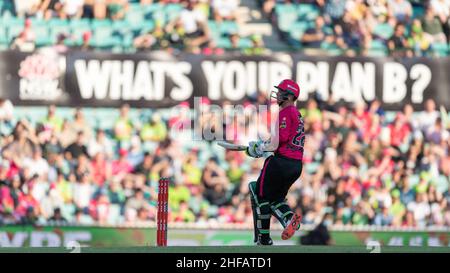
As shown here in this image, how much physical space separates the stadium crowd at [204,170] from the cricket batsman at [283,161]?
21.7 ft

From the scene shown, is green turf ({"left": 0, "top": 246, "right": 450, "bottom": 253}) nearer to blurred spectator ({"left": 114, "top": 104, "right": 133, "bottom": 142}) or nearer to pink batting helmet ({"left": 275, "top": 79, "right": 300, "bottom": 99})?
pink batting helmet ({"left": 275, "top": 79, "right": 300, "bottom": 99})

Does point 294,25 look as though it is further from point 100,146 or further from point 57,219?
point 57,219

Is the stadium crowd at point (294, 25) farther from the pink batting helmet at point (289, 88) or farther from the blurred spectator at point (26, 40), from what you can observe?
the pink batting helmet at point (289, 88)

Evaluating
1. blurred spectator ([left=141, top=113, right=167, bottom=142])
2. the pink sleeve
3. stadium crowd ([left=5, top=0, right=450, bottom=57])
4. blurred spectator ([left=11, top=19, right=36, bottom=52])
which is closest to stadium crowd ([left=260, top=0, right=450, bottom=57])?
stadium crowd ([left=5, top=0, right=450, bottom=57])

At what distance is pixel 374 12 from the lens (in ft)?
66.0

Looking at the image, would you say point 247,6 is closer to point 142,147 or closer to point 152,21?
point 152,21

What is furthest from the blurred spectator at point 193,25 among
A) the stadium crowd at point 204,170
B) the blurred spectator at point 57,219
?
the blurred spectator at point 57,219

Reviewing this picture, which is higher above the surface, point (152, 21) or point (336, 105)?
point (152, 21)

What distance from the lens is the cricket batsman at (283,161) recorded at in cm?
1192

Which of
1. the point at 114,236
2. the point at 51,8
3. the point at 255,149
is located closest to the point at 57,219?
the point at 114,236

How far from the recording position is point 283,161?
12.0 metres

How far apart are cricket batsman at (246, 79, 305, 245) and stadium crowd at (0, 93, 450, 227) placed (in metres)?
6.61

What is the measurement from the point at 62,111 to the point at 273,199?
307 inches
